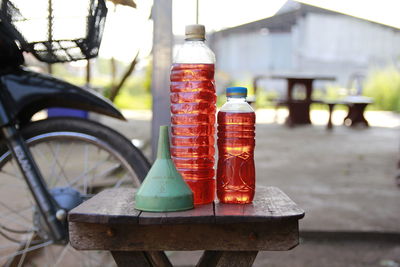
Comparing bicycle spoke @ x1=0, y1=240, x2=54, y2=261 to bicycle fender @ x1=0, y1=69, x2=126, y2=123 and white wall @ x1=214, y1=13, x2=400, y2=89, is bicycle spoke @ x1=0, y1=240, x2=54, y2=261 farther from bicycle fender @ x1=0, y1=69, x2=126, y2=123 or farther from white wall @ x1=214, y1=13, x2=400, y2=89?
white wall @ x1=214, y1=13, x2=400, y2=89

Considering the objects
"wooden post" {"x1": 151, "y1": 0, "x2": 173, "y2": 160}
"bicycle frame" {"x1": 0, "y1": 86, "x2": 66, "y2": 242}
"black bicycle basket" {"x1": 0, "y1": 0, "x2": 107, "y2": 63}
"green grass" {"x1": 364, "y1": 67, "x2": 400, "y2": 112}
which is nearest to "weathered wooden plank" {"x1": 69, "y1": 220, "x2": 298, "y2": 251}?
"bicycle frame" {"x1": 0, "y1": 86, "x2": 66, "y2": 242}

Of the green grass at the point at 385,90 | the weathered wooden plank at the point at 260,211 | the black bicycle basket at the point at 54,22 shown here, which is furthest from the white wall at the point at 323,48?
the weathered wooden plank at the point at 260,211

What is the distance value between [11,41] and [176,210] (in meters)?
1.08

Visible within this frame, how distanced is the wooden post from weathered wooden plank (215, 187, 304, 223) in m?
1.33

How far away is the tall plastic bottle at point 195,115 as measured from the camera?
1604 mm

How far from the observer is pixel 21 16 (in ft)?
6.57

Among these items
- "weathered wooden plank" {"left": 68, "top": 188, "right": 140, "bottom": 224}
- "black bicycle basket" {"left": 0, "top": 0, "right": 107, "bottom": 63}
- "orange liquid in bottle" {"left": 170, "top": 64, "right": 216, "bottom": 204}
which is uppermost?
"black bicycle basket" {"left": 0, "top": 0, "right": 107, "bottom": 63}

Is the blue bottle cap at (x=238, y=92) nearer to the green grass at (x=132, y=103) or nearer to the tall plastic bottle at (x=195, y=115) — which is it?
the tall plastic bottle at (x=195, y=115)

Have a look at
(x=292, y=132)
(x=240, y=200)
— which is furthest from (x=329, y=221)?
(x=292, y=132)

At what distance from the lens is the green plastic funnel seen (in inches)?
56.6

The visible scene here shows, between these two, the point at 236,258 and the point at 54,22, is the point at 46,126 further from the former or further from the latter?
the point at 236,258

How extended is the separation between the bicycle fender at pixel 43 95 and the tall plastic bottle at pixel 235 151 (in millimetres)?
755

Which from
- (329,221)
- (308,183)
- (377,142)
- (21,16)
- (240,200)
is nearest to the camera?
(240,200)

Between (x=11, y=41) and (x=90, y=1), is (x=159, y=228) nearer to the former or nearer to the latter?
(x=90, y=1)
